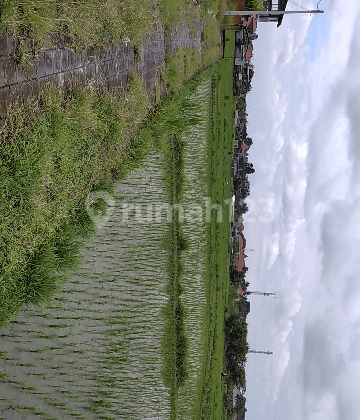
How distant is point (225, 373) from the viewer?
1353 centimetres

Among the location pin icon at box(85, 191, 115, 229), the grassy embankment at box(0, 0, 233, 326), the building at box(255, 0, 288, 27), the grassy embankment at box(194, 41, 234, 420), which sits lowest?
the grassy embankment at box(194, 41, 234, 420)

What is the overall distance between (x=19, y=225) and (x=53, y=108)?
1.78 m

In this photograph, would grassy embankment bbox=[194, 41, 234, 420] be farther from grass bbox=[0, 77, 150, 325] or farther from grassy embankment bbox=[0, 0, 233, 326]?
grass bbox=[0, 77, 150, 325]

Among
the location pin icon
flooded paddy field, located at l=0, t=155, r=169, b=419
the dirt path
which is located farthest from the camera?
the location pin icon

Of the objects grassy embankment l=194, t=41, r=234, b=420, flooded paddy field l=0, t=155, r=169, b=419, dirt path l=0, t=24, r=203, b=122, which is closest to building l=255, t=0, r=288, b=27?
grassy embankment l=194, t=41, r=234, b=420

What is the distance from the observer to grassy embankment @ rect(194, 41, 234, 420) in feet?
37.4

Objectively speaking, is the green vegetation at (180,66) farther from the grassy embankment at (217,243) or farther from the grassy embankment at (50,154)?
the grassy embankment at (50,154)

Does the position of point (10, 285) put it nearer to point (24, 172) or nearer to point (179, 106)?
point (24, 172)

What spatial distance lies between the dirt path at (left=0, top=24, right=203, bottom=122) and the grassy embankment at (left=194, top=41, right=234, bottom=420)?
3764 mm

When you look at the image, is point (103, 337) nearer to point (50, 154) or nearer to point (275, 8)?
point (50, 154)

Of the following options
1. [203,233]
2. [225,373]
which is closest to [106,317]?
[203,233]

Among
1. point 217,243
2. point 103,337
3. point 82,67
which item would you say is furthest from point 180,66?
point 103,337

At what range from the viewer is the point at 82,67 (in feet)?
20.7

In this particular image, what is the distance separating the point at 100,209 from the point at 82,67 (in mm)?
2620
